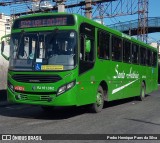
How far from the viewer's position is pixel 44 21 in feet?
39.5

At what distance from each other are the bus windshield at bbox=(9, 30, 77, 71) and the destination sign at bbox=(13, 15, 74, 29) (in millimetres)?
285

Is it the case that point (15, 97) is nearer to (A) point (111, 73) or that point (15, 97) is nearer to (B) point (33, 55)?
(B) point (33, 55)

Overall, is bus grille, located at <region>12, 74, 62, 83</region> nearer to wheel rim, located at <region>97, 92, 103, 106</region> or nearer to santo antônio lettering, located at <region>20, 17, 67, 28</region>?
santo antônio lettering, located at <region>20, 17, 67, 28</region>

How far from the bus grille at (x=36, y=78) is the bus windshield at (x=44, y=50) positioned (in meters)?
0.25

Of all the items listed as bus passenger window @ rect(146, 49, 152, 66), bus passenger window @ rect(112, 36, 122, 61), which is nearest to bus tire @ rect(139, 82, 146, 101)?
bus passenger window @ rect(146, 49, 152, 66)

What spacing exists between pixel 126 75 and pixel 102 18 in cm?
3140

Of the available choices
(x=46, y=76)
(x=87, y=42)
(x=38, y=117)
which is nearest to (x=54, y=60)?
(x=46, y=76)

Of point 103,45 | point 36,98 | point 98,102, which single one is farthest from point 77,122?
point 103,45

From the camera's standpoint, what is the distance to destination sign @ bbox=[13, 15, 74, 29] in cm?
1177

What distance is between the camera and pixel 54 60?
1141 centimetres

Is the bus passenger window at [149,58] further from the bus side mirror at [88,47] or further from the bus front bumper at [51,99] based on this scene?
the bus front bumper at [51,99]

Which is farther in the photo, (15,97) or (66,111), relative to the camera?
(66,111)

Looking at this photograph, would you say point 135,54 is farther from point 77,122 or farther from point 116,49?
point 77,122

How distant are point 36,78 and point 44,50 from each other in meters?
0.90
